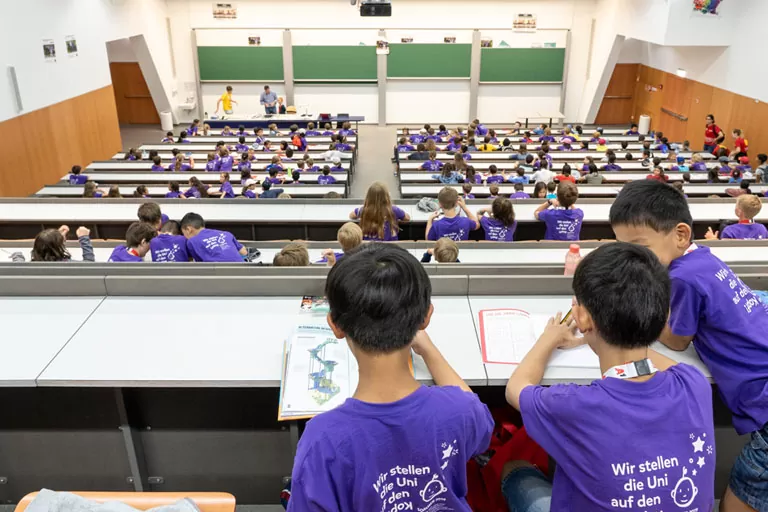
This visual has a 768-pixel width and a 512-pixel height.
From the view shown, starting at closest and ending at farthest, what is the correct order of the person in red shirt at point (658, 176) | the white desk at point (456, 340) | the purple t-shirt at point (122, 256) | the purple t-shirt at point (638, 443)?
the purple t-shirt at point (638, 443), the white desk at point (456, 340), the purple t-shirt at point (122, 256), the person in red shirt at point (658, 176)

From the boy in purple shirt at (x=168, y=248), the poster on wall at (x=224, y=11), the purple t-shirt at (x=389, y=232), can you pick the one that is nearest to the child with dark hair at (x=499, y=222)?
the purple t-shirt at (x=389, y=232)

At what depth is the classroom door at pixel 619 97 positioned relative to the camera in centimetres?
1739

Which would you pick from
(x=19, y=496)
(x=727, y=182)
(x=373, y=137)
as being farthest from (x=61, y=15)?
(x=727, y=182)

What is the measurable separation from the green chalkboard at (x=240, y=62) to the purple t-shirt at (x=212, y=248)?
13483 mm

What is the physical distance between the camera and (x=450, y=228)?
529 cm

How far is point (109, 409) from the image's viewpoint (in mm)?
2770

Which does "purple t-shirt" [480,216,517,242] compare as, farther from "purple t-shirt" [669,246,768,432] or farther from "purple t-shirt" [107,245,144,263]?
"purple t-shirt" [669,246,768,432]

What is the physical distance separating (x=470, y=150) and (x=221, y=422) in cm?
956

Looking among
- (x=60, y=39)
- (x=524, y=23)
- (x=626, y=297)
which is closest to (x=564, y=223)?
(x=626, y=297)

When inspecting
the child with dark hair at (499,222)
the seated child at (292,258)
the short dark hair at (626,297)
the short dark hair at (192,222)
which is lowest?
the child with dark hair at (499,222)

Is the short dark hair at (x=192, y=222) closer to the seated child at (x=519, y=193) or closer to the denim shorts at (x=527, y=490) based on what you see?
the denim shorts at (x=527, y=490)

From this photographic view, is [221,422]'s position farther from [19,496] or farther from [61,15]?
[61,15]

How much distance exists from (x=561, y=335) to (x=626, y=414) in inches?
27.3

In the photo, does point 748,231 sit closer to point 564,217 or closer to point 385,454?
point 564,217
